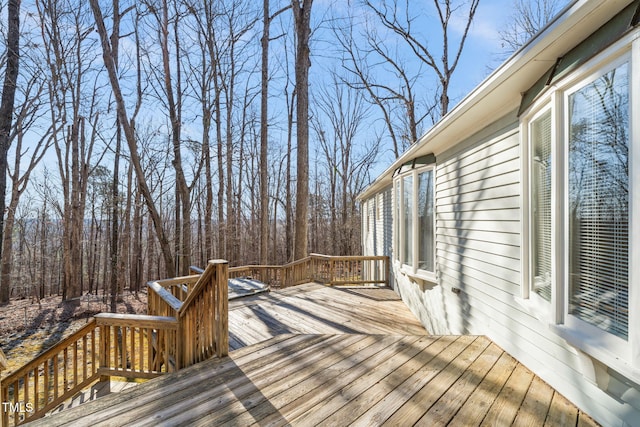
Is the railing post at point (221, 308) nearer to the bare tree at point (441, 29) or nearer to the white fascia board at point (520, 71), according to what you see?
the white fascia board at point (520, 71)

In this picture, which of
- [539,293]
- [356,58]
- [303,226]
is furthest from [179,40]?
[539,293]

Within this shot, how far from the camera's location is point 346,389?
2.28 meters

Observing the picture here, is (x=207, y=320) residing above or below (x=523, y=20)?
below

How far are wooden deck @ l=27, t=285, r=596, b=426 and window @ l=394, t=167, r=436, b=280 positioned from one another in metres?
1.57

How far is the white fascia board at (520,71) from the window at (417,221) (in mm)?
883

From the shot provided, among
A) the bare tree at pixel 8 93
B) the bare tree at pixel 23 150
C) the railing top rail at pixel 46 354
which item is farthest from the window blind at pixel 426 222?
the bare tree at pixel 23 150

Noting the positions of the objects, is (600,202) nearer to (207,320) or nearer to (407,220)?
(207,320)

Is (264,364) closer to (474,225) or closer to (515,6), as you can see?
(474,225)

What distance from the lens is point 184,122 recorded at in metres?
10.8

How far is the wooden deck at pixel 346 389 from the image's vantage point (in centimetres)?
193

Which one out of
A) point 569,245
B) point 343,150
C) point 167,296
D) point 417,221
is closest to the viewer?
point 569,245

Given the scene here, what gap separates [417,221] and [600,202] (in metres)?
3.13

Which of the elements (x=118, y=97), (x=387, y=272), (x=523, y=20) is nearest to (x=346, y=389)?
(x=387, y=272)

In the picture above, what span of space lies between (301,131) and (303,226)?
2.83 m
